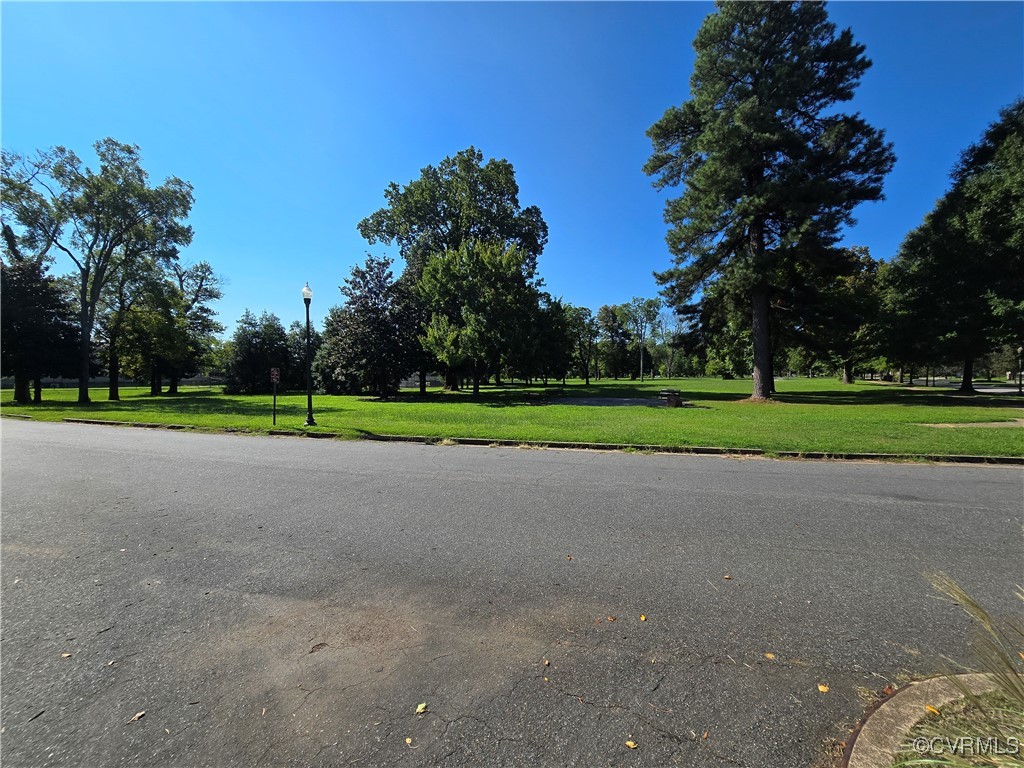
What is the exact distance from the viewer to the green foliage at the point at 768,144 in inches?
840

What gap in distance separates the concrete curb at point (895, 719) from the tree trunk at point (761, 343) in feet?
82.8

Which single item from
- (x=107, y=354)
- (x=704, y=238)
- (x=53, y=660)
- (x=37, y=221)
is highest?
(x=37, y=221)

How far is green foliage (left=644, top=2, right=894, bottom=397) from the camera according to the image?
21.3 m

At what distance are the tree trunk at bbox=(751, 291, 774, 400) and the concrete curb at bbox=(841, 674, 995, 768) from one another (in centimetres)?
2523

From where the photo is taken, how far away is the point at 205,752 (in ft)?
6.71

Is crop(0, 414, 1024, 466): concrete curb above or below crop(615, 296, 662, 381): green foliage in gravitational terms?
below

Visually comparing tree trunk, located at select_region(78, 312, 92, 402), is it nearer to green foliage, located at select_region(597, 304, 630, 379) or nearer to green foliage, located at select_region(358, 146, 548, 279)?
green foliage, located at select_region(358, 146, 548, 279)

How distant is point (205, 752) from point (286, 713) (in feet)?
1.16

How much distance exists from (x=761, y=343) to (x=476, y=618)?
1040 inches

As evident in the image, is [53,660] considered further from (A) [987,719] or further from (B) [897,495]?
(B) [897,495]

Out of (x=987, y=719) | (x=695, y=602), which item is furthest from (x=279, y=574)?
(x=987, y=719)

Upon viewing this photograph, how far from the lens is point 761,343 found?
2483cm

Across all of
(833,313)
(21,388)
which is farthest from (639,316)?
(21,388)

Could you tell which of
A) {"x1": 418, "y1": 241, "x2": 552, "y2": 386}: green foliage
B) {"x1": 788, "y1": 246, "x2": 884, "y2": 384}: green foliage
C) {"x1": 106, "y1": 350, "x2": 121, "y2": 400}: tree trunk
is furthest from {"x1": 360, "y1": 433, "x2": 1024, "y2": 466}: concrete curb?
{"x1": 106, "y1": 350, "x2": 121, "y2": 400}: tree trunk
